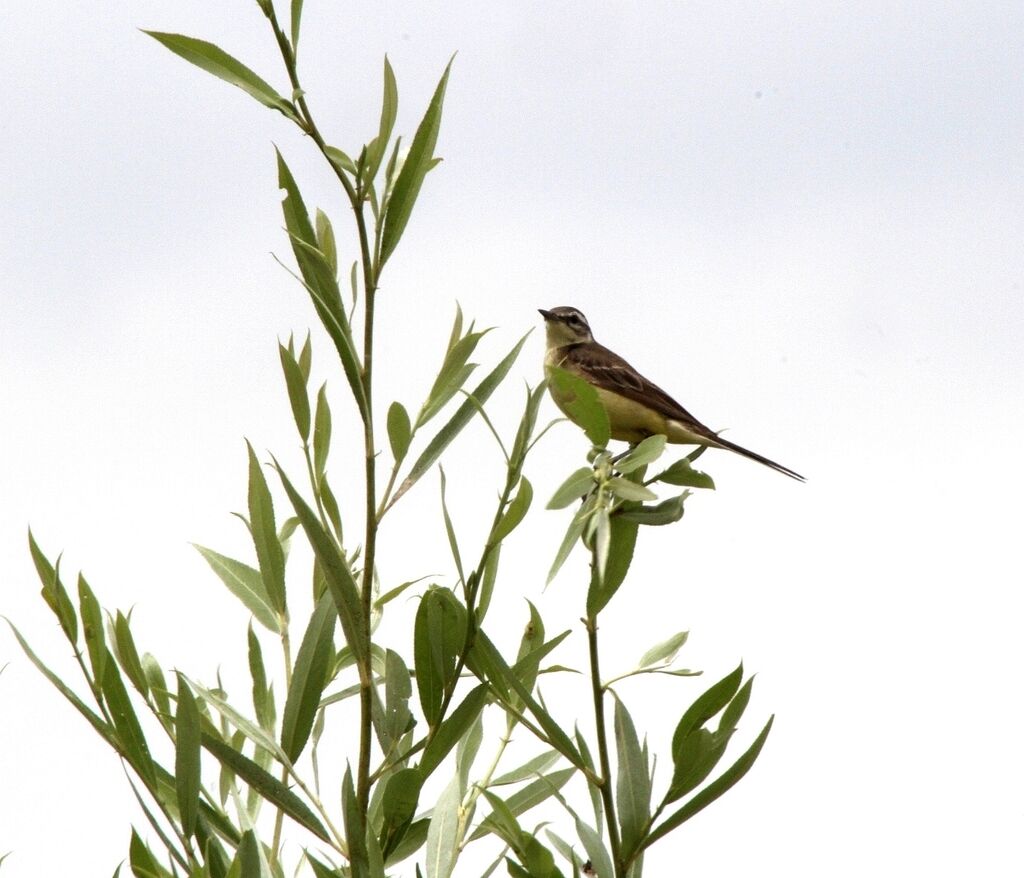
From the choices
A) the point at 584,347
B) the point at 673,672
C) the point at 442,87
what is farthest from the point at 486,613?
the point at 584,347

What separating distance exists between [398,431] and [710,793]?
92 cm

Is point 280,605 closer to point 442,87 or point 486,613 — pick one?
point 486,613

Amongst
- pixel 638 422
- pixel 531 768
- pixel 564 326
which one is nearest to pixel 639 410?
pixel 638 422

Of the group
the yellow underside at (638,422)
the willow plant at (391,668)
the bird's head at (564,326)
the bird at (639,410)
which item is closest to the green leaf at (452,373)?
the willow plant at (391,668)

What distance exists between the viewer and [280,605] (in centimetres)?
309

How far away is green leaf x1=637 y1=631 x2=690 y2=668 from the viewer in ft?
10.1

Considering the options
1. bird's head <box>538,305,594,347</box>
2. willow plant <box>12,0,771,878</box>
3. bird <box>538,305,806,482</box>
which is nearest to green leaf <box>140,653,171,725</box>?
willow plant <box>12,0,771,878</box>

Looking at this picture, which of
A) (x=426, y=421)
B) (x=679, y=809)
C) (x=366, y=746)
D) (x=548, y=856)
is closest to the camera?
(x=366, y=746)

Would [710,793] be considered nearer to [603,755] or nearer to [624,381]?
[603,755]

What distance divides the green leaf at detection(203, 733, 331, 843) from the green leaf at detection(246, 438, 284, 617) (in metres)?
0.57

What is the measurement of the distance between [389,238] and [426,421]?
435 mm

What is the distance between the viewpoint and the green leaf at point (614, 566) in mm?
2572

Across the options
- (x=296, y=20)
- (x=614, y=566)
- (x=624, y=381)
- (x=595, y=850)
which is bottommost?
(x=595, y=850)

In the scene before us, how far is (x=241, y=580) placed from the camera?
3.32m
